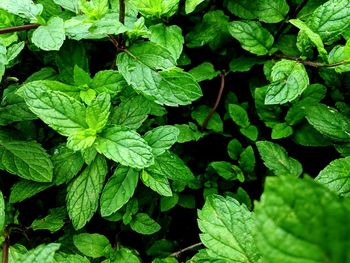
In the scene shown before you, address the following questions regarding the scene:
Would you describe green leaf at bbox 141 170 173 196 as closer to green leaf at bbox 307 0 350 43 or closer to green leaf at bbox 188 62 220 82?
green leaf at bbox 188 62 220 82

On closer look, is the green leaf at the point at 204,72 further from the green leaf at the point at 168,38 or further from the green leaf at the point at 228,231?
the green leaf at the point at 228,231

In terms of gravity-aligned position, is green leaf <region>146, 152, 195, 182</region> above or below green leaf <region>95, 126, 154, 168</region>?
below

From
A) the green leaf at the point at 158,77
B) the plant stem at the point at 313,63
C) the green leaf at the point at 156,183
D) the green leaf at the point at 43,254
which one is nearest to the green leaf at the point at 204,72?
the plant stem at the point at 313,63

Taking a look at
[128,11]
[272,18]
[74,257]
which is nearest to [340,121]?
[272,18]

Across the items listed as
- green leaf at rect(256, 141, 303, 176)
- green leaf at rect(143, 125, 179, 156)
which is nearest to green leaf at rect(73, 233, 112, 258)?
green leaf at rect(143, 125, 179, 156)

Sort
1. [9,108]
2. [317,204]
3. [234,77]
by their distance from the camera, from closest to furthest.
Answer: [317,204] → [9,108] → [234,77]

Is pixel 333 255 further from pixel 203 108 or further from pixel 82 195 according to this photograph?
pixel 203 108

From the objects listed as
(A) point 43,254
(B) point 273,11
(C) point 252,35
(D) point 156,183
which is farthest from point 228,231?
(B) point 273,11
